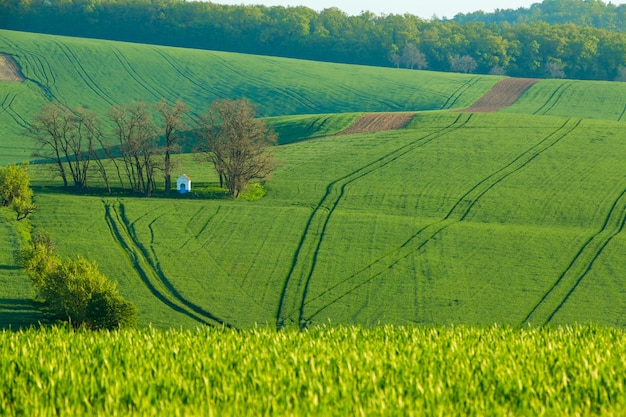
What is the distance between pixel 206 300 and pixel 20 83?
7206 cm

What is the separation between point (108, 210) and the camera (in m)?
60.7

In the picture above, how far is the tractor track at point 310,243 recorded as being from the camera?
4409cm

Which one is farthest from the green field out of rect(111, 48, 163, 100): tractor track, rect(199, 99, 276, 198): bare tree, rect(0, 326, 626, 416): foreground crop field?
rect(199, 99, 276, 198): bare tree

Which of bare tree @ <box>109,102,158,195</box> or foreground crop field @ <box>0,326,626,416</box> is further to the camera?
bare tree @ <box>109,102,158,195</box>

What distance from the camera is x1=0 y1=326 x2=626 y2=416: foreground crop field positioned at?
10.2m

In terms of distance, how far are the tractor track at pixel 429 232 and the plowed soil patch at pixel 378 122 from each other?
51.1ft

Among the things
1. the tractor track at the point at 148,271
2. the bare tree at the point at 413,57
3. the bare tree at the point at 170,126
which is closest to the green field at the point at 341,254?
the tractor track at the point at 148,271

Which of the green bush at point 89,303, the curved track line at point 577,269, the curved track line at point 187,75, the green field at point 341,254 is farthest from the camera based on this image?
the curved track line at point 187,75

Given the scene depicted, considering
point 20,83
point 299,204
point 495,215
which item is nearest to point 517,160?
point 495,215

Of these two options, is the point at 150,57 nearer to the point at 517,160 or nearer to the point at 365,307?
the point at 517,160

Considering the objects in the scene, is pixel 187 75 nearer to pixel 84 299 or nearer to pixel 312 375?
pixel 84 299

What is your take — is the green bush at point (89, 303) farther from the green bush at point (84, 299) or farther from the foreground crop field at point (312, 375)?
the foreground crop field at point (312, 375)

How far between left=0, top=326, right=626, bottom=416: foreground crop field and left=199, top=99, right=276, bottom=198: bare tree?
51.8 meters

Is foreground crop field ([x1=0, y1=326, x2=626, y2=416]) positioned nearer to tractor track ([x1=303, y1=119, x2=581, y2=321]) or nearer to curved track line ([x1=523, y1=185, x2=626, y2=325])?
curved track line ([x1=523, y1=185, x2=626, y2=325])
